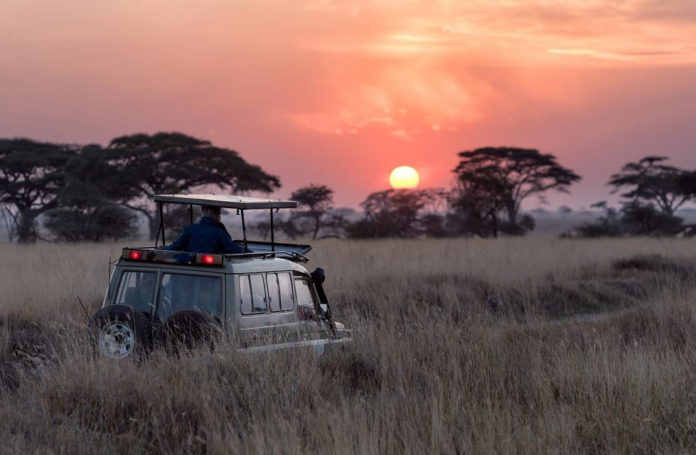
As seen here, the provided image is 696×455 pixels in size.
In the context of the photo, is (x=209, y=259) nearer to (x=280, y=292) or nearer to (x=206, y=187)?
(x=280, y=292)

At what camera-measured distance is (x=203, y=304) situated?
7402mm

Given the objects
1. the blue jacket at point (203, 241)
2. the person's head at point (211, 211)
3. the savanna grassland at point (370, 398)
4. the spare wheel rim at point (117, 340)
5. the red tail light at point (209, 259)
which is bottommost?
the savanna grassland at point (370, 398)

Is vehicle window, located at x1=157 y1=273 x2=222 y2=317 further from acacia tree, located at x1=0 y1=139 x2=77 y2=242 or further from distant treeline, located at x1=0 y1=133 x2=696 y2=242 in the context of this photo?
acacia tree, located at x1=0 y1=139 x2=77 y2=242

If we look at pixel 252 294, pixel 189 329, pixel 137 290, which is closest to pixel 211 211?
pixel 137 290

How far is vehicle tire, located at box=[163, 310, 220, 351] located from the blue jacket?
3.71 ft

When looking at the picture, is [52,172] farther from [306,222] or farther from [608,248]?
[608,248]

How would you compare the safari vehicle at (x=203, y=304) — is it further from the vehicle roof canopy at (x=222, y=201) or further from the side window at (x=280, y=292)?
the vehicle roof canopy at (x=222, y=201)

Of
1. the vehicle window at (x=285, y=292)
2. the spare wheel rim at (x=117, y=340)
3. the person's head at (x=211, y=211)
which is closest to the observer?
the spare wheel rim at (x=117, y=340)

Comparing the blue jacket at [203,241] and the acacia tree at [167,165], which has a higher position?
the acacia tree at [167,165]

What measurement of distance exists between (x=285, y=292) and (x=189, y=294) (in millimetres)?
918

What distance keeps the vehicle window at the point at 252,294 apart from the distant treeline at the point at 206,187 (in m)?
25.1

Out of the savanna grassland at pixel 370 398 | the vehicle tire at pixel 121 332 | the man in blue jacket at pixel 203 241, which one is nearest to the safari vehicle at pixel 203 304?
the vehicle tire at pixel 121 332

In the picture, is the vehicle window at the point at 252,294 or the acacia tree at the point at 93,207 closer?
the vehicle window at the point at 252,294

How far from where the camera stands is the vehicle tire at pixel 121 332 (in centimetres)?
721
